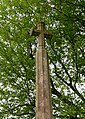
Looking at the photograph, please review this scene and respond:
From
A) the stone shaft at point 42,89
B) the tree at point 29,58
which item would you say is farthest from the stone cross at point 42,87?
the tree at point 29,58

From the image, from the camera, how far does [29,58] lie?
980cm

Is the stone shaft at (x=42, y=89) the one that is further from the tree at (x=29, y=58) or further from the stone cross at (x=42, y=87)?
the tree at (x=29, y=58)

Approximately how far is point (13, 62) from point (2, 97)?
1511 millimetres

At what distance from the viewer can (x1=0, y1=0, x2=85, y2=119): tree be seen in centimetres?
916

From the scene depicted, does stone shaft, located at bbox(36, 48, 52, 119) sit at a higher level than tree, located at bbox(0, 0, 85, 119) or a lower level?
lower

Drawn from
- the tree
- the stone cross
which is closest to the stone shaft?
the stone cross

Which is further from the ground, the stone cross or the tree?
the tree

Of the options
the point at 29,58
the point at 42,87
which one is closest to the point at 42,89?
the point at 42,87

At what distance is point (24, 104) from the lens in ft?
31.8

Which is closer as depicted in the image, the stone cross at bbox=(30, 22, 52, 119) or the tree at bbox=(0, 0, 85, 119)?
the stone cross at bbox=(30, 22, 52, 119)

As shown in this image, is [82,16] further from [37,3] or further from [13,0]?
[13,0]

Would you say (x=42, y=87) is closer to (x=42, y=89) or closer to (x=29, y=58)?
(x=42, y=89)

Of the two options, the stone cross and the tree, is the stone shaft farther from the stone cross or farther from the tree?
the tree

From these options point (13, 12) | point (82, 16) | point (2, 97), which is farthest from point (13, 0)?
point (2, 97)
